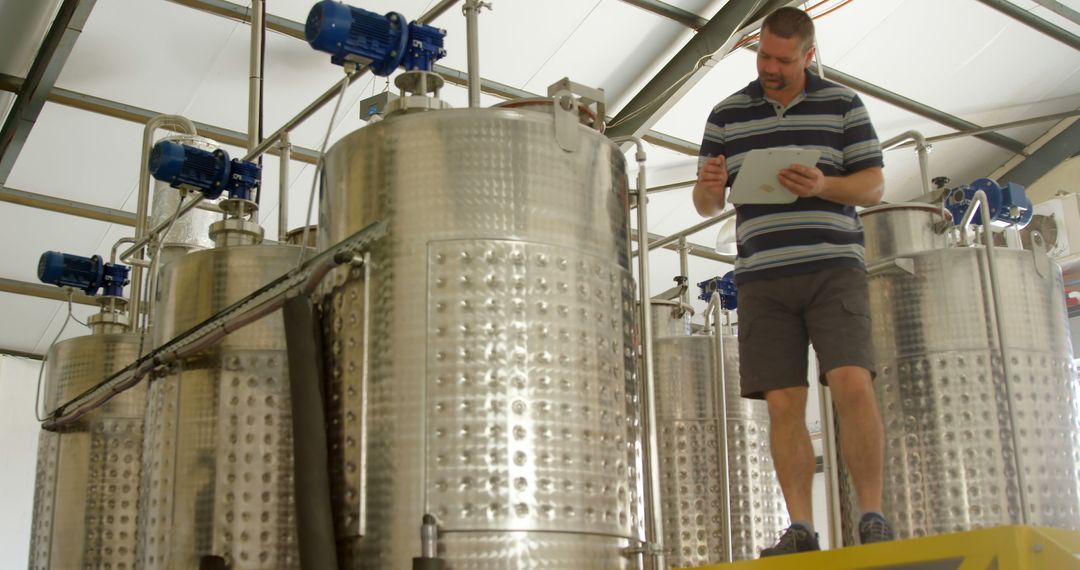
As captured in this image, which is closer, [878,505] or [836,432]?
[878,505]

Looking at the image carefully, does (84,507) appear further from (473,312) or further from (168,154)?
(473,312)

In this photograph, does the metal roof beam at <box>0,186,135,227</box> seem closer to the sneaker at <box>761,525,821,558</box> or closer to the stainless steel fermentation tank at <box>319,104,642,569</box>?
Result: the stainless steel fermentation tank at <box>319,104,642,569</box>

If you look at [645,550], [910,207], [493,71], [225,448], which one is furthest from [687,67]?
[645,550]

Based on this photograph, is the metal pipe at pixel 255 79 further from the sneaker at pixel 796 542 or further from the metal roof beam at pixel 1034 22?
the metal roof beam at pixel 1034 22

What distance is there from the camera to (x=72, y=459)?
5.50 metres

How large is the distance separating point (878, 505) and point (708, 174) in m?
1.10

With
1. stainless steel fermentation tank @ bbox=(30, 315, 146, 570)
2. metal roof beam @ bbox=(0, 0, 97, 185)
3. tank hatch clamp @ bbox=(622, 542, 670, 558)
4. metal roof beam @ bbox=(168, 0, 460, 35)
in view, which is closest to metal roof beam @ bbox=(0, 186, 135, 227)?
metal roof beam @ bbox=(0, 0, 97, 185)

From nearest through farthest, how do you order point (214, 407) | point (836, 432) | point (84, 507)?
point (214, 407), point (836, 432), point (84, 507)

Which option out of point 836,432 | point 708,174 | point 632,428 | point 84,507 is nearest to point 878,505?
point 632,428

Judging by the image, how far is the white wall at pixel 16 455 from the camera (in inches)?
510

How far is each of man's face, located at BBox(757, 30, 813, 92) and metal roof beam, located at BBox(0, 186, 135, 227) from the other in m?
8.48

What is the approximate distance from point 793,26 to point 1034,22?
8132mm

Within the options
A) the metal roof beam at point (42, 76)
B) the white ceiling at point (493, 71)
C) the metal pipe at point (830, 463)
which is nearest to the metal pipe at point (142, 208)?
the metal roof beam at point (42, 76)

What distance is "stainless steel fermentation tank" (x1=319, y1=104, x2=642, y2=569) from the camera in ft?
10.2
